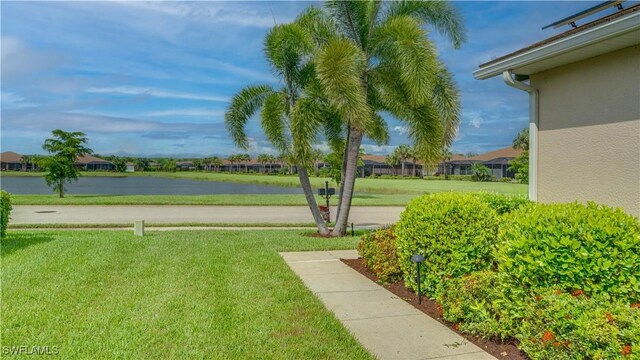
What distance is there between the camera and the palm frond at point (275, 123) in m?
10.8

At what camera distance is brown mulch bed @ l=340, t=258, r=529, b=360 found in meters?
3.67

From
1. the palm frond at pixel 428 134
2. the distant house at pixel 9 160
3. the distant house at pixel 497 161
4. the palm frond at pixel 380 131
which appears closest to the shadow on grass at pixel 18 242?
the palm frond at pixel 380 131

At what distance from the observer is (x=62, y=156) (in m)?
24.4

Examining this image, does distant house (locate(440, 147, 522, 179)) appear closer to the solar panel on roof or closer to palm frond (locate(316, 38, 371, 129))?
palm frond (locate(316, 38, 371, 129))

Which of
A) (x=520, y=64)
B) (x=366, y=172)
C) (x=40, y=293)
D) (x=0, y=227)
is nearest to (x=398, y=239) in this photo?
(x=520, y=64)

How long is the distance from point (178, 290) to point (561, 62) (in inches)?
224

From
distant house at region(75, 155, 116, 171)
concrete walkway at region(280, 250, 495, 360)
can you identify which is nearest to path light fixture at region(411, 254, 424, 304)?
concrete walkway at region(280, 250, 495, 360)

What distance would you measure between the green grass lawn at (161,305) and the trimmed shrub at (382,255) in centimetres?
123

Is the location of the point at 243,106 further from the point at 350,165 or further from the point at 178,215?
the point at 178,215

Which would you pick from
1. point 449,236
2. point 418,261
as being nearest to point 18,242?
point 418,261

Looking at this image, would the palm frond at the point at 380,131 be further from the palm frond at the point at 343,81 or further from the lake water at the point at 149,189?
the lake water at the point at 149,189

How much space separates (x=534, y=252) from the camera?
140 inches

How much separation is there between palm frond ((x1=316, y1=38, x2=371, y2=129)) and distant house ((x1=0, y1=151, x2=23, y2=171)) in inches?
3462

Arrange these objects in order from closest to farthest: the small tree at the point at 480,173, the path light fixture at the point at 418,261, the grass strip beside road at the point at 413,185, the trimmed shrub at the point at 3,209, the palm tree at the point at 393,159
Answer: the path light fixture at the point at 418,261 → the trimmed shrub at the point at 3,209 → the grass strip beside road at the point at 413,185 → the small tree at the point at 480,173 → the palm tree at the point at 393,159
